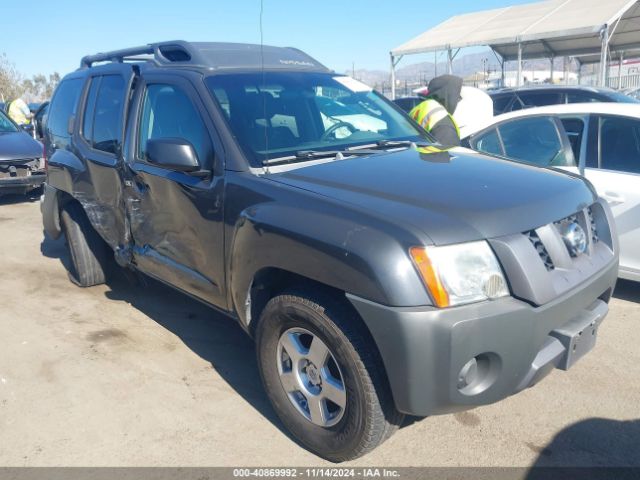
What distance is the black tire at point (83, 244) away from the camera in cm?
520

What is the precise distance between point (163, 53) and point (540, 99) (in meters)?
7.39

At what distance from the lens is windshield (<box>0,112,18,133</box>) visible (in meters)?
10.3

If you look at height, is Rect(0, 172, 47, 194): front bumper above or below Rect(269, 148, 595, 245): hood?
below

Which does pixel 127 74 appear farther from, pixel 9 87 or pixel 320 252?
pixel 9 87

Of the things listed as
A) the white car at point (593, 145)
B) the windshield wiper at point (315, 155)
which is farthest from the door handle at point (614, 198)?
the windshield wiper at point (315, 155)

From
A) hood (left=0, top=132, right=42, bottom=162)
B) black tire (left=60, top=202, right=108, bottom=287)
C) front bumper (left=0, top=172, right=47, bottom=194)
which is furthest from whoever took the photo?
hood (left=0, top=132, right=42, bottom=162)

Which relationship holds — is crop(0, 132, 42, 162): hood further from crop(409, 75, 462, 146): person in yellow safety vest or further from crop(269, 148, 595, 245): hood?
crop(269, 148, 595, 245): hood

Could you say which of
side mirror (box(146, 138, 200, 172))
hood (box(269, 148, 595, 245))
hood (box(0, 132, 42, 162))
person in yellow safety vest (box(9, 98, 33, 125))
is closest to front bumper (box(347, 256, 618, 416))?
hood (box(269, 148, 595, 245))

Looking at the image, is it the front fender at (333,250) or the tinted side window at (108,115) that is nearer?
the front fender at (333,250)

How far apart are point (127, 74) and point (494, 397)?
3274 millimetres

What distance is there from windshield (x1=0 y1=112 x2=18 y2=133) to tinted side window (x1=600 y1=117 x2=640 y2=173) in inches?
380

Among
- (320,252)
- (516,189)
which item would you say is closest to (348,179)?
(320,252)

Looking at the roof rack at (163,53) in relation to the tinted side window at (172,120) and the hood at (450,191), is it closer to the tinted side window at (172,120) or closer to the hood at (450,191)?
the tinted side window at (172,120)

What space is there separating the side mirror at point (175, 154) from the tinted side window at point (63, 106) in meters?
2.32
